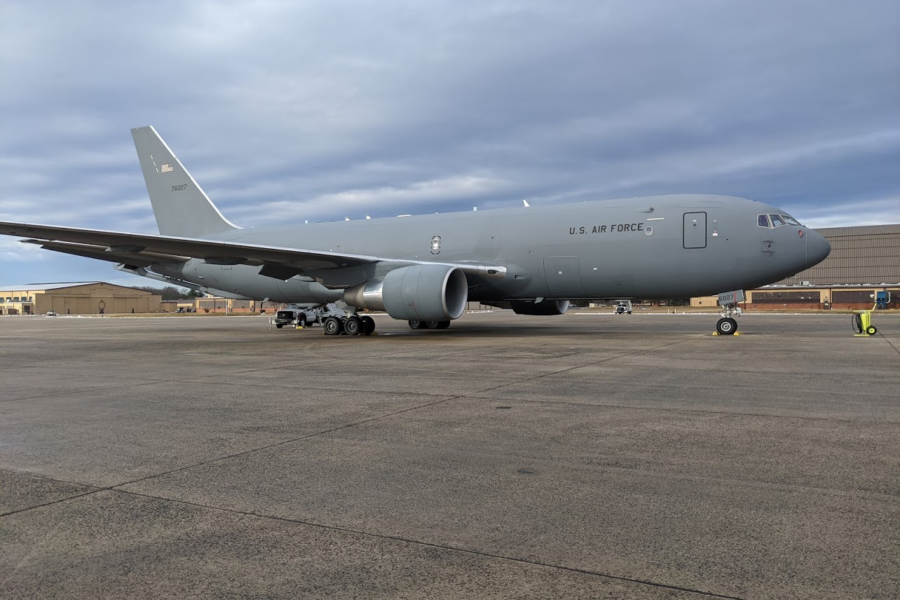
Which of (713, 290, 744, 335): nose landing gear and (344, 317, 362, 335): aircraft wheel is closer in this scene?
(713, 290, 744, 335): nose landing gear

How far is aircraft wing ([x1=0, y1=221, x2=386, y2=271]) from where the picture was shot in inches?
580

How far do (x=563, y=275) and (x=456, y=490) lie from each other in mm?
14019

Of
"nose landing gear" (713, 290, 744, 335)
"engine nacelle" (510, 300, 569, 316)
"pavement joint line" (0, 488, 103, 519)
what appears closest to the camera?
"pavement joint line" (0, 488, 103, 519)

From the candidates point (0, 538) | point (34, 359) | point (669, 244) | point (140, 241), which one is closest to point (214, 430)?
point (0, 538)

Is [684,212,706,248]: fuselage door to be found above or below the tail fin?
below

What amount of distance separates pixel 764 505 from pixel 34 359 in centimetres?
1367

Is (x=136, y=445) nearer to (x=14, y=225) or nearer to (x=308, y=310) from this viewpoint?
(x=14, y=225)

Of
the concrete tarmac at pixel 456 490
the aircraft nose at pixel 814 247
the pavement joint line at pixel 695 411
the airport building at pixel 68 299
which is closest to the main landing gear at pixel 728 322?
the aircraft nose at pixel 814 247

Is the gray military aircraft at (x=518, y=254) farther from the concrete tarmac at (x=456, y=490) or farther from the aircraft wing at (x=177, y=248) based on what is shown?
the concrete tarmac at (x=456, y=490)

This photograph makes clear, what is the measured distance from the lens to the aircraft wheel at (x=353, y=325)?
61.1 ft

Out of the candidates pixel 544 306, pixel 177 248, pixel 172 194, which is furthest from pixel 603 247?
pixel 172 194

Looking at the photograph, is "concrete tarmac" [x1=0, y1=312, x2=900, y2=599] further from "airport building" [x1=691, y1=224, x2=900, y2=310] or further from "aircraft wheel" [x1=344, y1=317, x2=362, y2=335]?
"airport building" [x1=691, y1=224, x2=900, y2=310]

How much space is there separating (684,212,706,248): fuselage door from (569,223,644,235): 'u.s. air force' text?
1096 millimetres

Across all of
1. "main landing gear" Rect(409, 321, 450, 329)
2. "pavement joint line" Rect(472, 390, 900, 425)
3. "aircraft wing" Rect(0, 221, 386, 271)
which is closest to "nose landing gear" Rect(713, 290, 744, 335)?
"main landing gear" Rect(409, 321, 450, 329)
